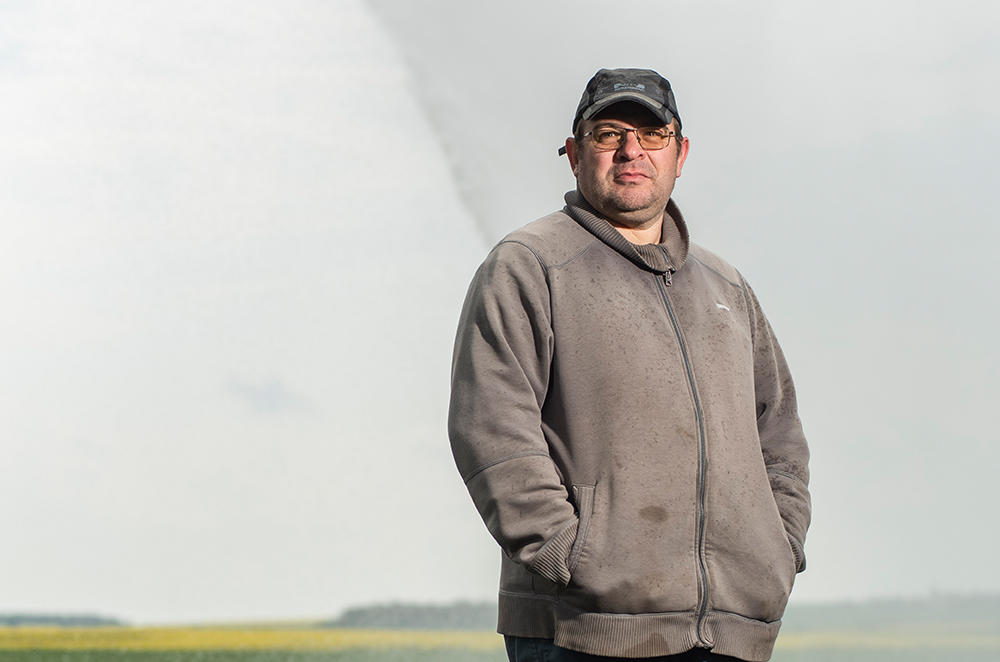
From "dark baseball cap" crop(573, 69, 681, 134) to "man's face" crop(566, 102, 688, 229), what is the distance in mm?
22

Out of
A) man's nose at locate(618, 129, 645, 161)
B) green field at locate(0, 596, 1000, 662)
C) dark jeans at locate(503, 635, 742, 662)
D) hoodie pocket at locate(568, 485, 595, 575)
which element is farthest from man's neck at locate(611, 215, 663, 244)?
green field at locate(0, 596, 1000, 662)

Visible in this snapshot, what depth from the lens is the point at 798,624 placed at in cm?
1043

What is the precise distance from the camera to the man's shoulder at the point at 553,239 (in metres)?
1.95

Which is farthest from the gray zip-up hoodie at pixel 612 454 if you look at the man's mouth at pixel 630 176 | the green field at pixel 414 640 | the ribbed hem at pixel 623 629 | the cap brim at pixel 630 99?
the green field at pixel 414 640

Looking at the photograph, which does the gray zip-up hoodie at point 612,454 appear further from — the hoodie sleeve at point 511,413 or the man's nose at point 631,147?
the man's nose at point 631,147

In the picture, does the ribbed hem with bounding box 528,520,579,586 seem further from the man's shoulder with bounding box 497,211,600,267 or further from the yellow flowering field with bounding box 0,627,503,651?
the yellow flowering field with bounding box 0,627,503,651

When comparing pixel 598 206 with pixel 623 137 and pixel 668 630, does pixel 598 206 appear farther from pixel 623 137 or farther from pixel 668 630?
pixel 668 630

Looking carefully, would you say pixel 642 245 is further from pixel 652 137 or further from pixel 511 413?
pixel 511 413

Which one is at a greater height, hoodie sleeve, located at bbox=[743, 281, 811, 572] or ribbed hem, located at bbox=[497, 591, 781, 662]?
hoodie sleeve, located at bbox=[743, 281, 811, 572]

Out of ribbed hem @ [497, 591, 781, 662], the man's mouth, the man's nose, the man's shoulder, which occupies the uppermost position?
the man's nose

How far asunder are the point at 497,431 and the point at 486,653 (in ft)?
28.5

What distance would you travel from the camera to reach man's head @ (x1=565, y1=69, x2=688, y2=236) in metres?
2.05

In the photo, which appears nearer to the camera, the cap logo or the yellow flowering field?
the cap logo

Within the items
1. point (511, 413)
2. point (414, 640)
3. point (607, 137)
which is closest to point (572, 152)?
point (607, 137)
